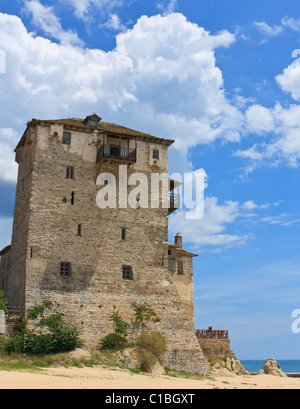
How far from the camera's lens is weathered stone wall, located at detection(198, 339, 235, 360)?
36.7 meters

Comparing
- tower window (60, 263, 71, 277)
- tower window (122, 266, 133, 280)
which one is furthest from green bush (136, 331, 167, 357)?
tower window (60, 263, 71, 277)

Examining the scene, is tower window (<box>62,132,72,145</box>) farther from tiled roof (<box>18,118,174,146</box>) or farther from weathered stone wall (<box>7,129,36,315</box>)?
weathered stone wall (<box>7,129,36,315</box>)

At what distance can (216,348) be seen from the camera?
1457 inches

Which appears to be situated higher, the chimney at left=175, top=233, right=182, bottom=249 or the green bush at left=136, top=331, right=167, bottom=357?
the chimney at left=175, top=233, right=182, bottom=249

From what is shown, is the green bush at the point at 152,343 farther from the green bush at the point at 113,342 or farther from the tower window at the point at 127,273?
the tower window at the point at 127,273

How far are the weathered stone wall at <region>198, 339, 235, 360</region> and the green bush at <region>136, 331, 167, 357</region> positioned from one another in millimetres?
6692

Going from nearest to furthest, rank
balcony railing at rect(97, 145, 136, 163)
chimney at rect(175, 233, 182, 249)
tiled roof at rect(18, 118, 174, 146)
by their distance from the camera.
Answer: tiled roof at rect(18, 118, 174, 146) < balcony railing at rect(97, 145, 136, 163) < chimney at rect(175, 233, 182, 249)

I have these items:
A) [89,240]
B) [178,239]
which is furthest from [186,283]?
[89,240]

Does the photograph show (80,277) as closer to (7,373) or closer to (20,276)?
(20,276)

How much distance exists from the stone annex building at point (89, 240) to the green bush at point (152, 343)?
0.87 metres

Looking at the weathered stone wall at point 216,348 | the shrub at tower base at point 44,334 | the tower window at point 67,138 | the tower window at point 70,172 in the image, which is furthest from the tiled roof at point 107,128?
the weathered stone wall at point 216,348
